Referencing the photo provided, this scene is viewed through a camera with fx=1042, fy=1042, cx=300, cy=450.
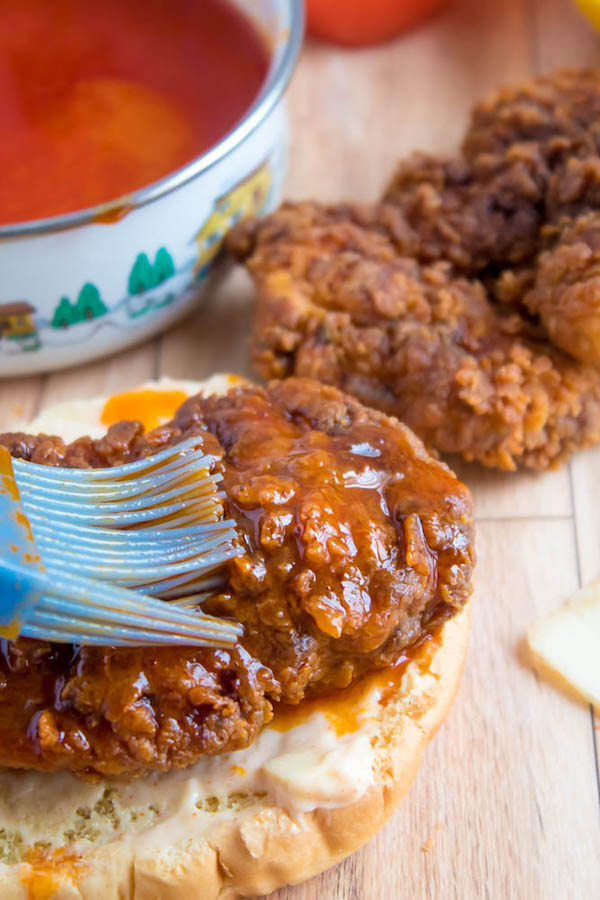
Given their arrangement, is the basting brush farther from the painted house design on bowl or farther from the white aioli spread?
the painted house design on bowl

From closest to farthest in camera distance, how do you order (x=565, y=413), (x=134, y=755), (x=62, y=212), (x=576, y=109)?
1. (x=134, y=755)
2. (x=565, y=413)
3. (x=62, y=212)
4. (x=576, y=109)

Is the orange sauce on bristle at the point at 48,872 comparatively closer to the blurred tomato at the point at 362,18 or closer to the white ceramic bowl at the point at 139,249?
the white ceramic bowl at the point at 139,249

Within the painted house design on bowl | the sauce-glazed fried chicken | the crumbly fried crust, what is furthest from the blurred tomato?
the sauce-glazed fried chicken

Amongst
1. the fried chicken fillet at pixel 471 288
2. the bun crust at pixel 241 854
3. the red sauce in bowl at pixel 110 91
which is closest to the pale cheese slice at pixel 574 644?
the fried chicken fillet at pixel 471 288

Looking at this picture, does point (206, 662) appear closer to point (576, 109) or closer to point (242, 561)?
point (242, 561)

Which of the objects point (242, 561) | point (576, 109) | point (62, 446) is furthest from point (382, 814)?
point (576, 109)

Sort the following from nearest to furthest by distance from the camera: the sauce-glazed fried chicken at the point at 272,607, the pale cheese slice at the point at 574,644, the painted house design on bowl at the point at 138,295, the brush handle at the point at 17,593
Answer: the brush handle at the point at 17,593 < the sauce-glazed fried chicken at the point at 272,607 < the pale cheese slice at the point at 574,644 < the painted house design on bowl at the point at 138,295
